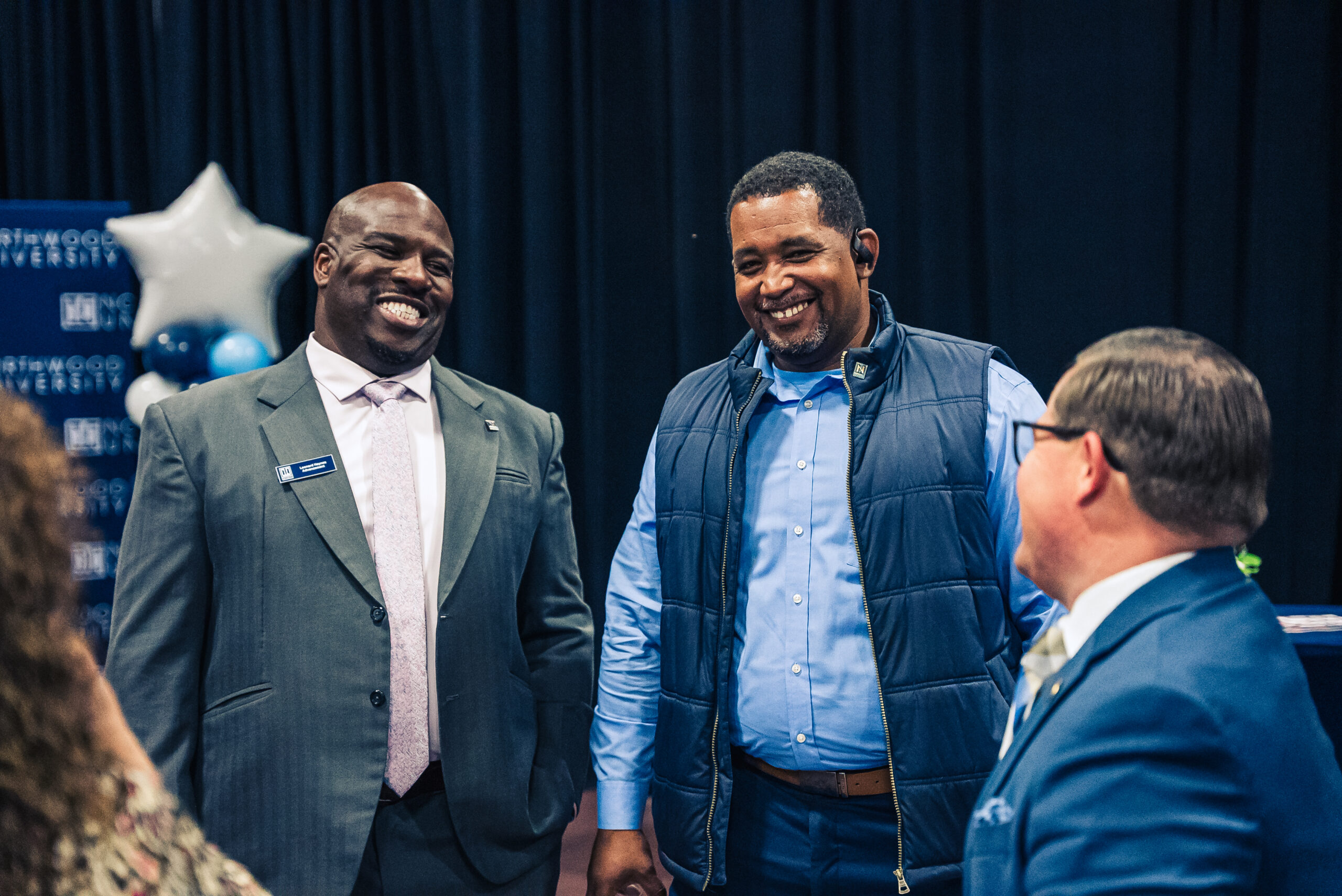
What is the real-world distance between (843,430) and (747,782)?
62 cm

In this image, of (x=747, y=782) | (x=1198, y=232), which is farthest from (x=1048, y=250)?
(x=747, y=782)

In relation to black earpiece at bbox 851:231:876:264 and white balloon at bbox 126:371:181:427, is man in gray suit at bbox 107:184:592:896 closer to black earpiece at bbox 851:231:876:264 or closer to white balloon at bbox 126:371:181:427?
black earpiece at bbox 851:231:876:264

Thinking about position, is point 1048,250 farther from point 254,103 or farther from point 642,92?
point 254,103

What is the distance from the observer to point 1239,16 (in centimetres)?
408

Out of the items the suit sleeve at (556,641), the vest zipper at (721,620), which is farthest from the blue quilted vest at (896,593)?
the suit sleeve at (556,641)

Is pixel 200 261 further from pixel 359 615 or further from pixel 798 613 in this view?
pixel 798 613

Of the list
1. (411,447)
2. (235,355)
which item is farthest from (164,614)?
(235,355)

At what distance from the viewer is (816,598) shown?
172 centimetres

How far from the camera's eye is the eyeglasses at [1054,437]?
39.5 inches

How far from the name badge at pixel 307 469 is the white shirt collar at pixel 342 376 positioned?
0.46ft

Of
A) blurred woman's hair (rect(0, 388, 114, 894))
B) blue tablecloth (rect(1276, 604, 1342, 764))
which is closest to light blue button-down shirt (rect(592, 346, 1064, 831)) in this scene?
blurred woman's hair (rect(0, 388, 114, 894))

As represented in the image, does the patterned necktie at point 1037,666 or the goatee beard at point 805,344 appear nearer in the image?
the patterned necktie at point 1037,666

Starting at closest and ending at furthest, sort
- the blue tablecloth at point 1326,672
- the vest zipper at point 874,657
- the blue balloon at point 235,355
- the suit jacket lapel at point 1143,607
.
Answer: the suit jacket lapel at point 1143,607, the vest zipper at point 874,657, the blue tablecloth at point 1326,672, the blue balloon at point 235,355

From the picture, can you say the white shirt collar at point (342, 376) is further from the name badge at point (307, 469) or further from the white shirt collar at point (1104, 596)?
the white shirt collar at point (1104, 596)
